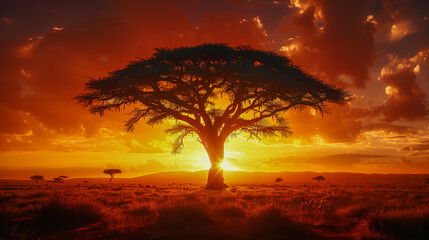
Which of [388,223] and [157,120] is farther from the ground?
[157,120]

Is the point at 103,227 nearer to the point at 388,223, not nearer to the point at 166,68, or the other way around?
the point at 388,223

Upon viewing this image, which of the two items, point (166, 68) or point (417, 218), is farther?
point (166, 68)

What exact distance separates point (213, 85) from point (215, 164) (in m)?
6.16

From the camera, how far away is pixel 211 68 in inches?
754

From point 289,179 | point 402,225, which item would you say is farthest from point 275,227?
point 289,179

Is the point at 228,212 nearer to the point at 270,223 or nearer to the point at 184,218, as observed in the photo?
the point at 184,218

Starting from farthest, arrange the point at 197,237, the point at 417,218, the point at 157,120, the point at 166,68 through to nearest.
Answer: the point at 157,120, the point at 166,68, the point at 417,218, the point at 197,237

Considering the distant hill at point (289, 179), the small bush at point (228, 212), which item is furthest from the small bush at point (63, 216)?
the distant hill at point (289, 179)

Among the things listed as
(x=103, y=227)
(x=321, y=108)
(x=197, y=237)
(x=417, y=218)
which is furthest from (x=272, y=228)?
(x=321, y=108)

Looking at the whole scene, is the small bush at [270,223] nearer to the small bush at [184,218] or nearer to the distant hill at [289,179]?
the small bush at [184,218]

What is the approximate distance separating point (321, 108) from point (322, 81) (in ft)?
6.75

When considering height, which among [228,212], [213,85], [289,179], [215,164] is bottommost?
[289,179]

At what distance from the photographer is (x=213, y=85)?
66.7 ft

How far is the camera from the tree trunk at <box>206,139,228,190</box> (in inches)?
849
